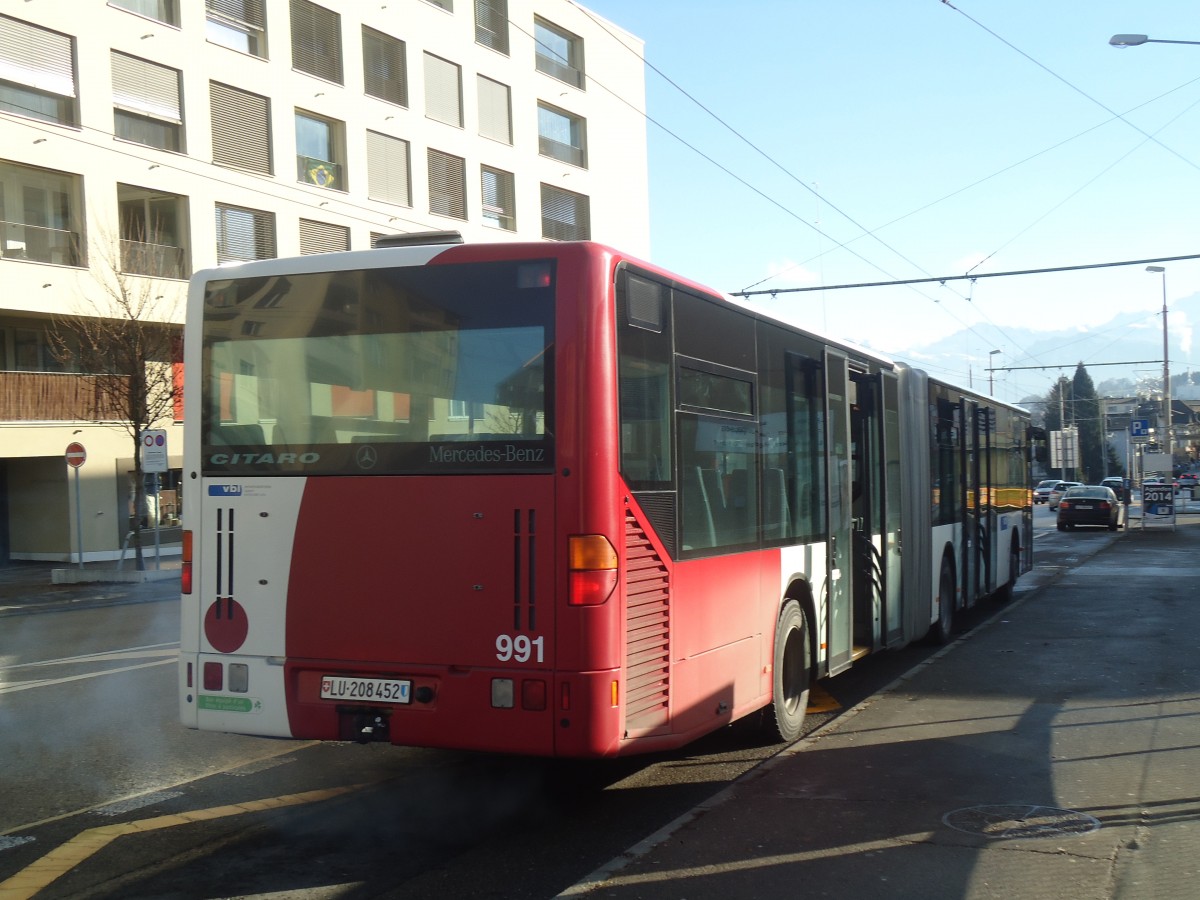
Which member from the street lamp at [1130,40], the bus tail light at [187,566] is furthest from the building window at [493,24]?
the bus tail light at [187,566]

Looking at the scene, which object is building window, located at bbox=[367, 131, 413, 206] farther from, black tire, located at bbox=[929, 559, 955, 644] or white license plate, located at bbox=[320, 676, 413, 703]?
white license plate, located at bbox=[320, 676, 413, 703]

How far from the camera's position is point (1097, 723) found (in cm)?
890

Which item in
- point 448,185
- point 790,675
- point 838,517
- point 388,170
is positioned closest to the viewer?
point 790,675

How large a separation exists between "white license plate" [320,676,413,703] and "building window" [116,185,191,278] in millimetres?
24282

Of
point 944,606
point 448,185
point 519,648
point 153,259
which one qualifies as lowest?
point 944,606

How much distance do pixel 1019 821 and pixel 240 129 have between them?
30.1 metres

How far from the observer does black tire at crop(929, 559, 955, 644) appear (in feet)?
44.1

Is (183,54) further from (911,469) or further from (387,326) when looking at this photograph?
(387,326)

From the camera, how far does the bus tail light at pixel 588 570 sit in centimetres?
584

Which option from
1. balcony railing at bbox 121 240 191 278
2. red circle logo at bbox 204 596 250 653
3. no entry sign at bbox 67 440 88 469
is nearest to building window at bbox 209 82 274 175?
balcony railing at bbox 121 240 191 278

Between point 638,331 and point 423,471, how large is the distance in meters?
1.28

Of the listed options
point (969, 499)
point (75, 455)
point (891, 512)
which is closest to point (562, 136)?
point (75, 455)

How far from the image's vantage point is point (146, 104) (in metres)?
29.9

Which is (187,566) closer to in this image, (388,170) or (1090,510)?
(388,170)
